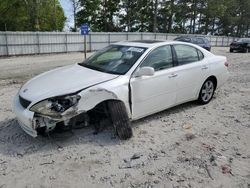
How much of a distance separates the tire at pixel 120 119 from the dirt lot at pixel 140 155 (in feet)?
0.46

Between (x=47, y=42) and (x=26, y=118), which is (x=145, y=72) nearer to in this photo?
(x=26, y=118)

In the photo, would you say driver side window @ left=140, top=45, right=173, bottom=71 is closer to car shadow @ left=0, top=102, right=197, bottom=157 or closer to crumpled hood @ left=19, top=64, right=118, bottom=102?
crumpled hood @ left=19, top=64, right=118, bottom=102

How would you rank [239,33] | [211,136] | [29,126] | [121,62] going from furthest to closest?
[239,33]
[121,62]
[211,136]
[29,126]

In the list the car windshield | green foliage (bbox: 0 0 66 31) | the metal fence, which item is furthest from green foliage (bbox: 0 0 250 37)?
the car windshield


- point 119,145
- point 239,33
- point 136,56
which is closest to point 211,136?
point 119,145

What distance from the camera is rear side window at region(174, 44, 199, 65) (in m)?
4.95

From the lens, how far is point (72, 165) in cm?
322

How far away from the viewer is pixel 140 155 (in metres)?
3.47

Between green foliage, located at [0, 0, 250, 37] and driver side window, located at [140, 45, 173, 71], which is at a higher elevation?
green foliage, located at [0, 0, 250, 37]

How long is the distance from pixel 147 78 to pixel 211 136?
56.8 inches

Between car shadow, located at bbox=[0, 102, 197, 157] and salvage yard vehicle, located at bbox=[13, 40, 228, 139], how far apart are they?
198 millimetres

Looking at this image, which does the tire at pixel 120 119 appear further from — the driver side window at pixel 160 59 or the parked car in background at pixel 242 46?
the parked car in background at pixel 242 46

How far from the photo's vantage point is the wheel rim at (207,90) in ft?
18.4

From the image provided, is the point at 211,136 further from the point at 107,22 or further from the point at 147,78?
the point at 107,22
